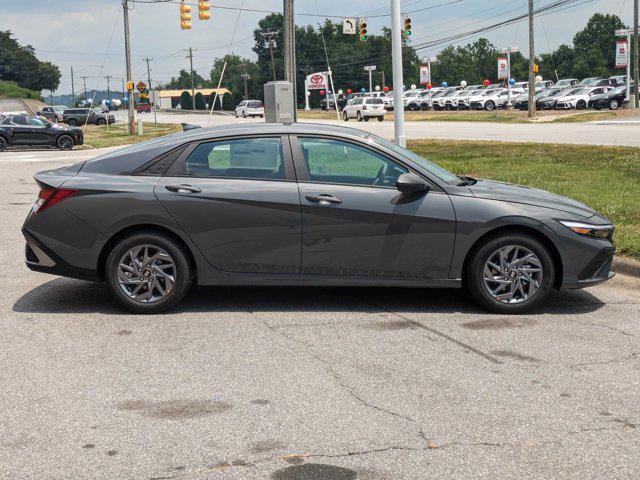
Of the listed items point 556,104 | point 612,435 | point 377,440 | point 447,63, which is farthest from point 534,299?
point 447,63

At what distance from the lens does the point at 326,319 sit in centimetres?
694

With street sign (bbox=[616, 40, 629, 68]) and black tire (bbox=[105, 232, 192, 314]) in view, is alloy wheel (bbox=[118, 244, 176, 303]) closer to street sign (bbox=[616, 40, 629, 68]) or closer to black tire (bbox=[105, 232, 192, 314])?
black tire (bbox=[105, 232, 192, 314])

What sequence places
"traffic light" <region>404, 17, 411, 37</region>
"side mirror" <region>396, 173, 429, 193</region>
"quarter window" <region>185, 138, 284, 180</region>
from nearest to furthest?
1. "side mirror" <region>396, 173, 429, 193</region>
2. "quarter window" <region>185, 138, 284, 180</region>
3. "traffic light" <region>404, 17, 411, 37</region>

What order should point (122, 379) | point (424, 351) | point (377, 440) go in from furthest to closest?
point (424, 351) → point (122, 379) → point (377, 440)

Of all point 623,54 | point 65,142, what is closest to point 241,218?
point 65,142

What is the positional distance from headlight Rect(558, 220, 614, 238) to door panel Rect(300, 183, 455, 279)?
965 millimetres

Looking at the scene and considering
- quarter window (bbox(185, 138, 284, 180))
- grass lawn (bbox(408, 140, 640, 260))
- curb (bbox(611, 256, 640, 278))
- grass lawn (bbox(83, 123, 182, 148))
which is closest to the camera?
quarter window (bbox(185, 138, 284, 180))

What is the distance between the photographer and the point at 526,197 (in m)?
7.20

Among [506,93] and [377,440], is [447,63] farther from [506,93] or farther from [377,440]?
[377,440]

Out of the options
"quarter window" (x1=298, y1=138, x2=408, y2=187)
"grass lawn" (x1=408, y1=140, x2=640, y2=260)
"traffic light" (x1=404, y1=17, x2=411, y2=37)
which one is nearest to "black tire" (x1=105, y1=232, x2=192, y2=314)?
"quarter window" (x1=298, y1=138, x2=408, y2=187)

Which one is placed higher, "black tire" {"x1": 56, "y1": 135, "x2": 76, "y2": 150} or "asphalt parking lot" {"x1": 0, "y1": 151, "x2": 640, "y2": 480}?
"black tire" {"x1": 56, "y1": 135, "x2": 76, "y2": 150}

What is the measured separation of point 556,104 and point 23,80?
131061mm

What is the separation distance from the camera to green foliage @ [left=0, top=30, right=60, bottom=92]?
525ft

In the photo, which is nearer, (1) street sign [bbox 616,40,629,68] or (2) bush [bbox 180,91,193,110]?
(1) street sign [bbox 616,40,629,68]
